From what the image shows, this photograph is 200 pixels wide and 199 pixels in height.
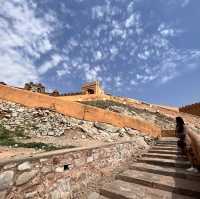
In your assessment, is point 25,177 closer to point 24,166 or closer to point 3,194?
point 24,166

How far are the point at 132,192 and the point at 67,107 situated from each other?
3.19 m

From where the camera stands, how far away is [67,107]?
17.7 feet

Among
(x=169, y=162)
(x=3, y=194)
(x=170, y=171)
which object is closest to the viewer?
(x=3, y=194)

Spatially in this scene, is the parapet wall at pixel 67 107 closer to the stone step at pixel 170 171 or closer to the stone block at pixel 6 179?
the stone step at pixel 170 171

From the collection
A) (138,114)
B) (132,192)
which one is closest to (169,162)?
(132,192)

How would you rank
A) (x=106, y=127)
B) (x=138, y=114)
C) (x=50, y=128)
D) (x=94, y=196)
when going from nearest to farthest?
1. (x=94, y=196)
2. (x=50, y=128)
3. (x=106, y=127)
4. (x=138, y=114)

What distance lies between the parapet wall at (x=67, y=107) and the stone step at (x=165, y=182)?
2147 mm

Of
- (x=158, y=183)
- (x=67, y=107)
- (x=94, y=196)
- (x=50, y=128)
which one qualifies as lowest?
(x=94, y=196)

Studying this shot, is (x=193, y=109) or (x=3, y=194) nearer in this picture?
(x=3, y=194)

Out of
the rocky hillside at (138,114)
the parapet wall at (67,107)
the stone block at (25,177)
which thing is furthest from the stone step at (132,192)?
the rocky hillside at (138,114)

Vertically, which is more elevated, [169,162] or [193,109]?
[193,109]

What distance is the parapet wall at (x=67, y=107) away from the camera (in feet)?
16.6

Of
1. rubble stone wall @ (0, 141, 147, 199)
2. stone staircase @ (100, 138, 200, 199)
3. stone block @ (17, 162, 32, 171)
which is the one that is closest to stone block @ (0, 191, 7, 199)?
rubble stone wall @ (0, 141, 147, 199)

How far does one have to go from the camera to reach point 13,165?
2062 mm
